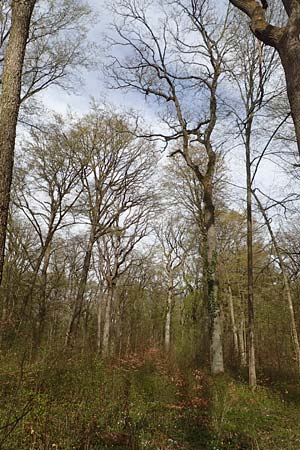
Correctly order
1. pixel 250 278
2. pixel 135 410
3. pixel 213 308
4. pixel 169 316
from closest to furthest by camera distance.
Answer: pixel 135 410
pixel 213 308
pixel 250 278
pixel 169 316

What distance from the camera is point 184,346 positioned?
50.0ft

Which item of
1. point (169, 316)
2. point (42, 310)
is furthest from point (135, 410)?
point (169, 316)

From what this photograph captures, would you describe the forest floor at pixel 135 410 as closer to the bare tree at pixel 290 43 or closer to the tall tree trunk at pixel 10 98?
the tall tree trunk at pixel 10 98

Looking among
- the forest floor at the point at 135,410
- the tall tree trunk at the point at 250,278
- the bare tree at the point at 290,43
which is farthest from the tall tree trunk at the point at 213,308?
the bare tree at the point at 290,43

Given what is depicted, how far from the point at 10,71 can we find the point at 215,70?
10.5 m

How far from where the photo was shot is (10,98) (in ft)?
14.2

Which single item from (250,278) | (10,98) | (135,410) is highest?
(10,98)

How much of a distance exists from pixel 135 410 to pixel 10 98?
5896 mm

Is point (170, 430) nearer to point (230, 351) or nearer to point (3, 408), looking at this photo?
point (3, 408)

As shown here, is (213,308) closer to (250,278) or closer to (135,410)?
(250,278)

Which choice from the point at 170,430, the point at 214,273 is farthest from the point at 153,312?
the point at 170,430

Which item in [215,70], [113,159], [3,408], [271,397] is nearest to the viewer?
[3,408]

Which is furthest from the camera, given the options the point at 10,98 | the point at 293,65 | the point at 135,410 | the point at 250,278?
A: the point at 250,278

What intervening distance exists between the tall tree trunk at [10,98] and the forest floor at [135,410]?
2156mm
